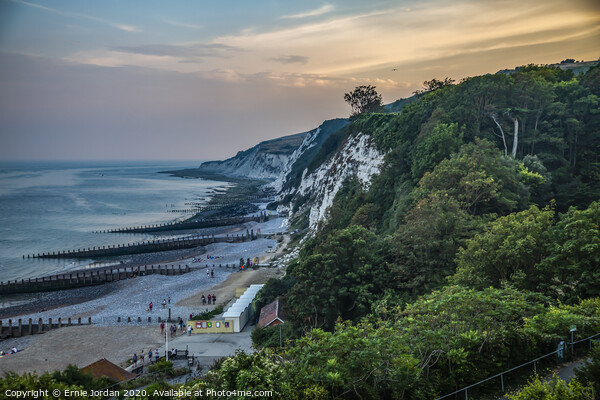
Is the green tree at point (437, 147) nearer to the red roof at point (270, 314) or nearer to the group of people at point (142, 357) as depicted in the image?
the red roof at point (270, 314)

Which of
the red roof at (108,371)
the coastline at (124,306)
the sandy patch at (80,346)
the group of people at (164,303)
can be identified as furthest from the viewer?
the group of people at (164,303)

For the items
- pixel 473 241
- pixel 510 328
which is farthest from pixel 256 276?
pixel 510 328

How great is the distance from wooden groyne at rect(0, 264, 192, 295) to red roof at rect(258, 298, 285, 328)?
78.6 feet

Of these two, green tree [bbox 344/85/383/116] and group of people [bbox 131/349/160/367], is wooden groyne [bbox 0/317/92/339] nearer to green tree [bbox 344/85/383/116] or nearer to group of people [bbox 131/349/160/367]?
group of people [bbox 131/349/160/367]

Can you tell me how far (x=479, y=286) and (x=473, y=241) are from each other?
230 centimetres

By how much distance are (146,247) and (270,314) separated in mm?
41217

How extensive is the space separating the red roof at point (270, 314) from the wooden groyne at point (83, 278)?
943 inches

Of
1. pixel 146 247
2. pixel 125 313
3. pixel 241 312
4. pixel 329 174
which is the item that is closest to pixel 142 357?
pixel 241 312

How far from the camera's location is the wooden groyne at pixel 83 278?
4672 cm

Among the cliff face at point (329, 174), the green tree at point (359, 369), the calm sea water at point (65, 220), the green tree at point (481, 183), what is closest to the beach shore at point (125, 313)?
the cliff face at point (329, 174)

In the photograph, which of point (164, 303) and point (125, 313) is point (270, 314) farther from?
point (125, 313)

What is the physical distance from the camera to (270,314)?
2981 centimetres

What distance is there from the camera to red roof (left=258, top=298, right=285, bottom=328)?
2850 centimetres

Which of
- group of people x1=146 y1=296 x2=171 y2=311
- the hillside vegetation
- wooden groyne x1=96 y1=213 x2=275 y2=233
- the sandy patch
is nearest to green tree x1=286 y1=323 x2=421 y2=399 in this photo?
the hillside vegetation
